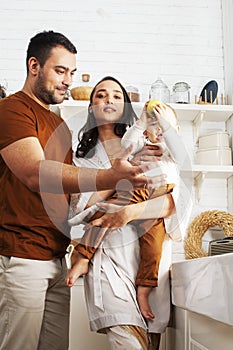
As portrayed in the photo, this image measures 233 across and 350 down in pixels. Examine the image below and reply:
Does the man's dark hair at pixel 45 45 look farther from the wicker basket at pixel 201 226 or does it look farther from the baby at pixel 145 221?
the wicker basket at pixel 201 226

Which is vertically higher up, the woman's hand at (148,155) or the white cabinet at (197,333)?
the woman's hand at (148,155)

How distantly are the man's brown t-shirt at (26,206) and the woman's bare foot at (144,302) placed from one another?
0.28 m

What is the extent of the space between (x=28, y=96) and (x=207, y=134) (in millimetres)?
1488

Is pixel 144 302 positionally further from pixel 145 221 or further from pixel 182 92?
pixel 182 92

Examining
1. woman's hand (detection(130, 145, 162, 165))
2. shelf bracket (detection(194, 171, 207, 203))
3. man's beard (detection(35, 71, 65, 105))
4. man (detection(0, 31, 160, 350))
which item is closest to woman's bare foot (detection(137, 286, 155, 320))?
man (detection(0, 31, 160, 350))

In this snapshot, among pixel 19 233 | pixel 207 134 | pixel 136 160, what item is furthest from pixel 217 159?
pixel 19 233

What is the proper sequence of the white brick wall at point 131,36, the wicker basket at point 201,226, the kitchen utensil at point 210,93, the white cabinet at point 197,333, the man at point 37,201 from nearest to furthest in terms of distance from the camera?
the white cabinet at point 197,333 < the man at point 37,201 < the wicker basket at point 201,226 < the kitchen utensil at point 210,93 < the white brick wall at point 131,36

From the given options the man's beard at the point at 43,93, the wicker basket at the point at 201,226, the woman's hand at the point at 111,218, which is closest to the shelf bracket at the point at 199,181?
the wicker basket at the point at 201,226

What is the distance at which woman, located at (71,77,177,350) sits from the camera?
1.58 m

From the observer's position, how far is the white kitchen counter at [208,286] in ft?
3.04

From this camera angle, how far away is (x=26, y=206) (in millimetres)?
1505

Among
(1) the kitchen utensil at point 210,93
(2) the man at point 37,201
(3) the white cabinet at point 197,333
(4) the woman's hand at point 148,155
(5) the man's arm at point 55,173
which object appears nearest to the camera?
Answer: (3) the white cabinet at point 197,333

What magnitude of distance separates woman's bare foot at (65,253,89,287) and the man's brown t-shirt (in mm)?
66

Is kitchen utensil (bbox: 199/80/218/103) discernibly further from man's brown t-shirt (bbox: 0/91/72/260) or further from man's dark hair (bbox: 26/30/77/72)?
man's brown t-shirt (bbox: 0/91/72/260)
